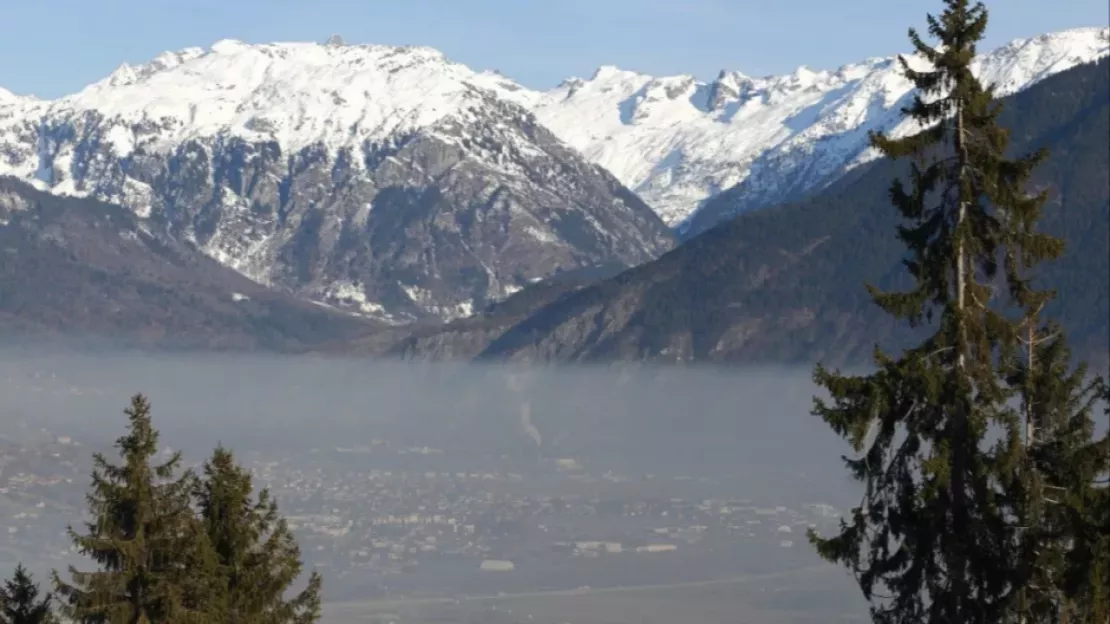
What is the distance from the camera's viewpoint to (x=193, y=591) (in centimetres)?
4078

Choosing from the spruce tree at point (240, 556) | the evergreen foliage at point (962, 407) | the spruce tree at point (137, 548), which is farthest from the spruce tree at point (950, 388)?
the spruce tree at point (137, 548)

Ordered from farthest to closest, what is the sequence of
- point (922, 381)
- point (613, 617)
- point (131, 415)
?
point (613, 617) → point (131, 415) → point (922, 381)

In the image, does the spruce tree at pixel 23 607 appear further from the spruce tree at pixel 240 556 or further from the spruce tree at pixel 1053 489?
the spruce tree at pixel 1053 489

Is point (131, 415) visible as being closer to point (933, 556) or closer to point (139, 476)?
point (139, 476)

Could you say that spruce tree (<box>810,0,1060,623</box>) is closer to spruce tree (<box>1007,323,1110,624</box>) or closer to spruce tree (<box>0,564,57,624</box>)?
spruce tree (<box>1007,323,1110,624</box>)

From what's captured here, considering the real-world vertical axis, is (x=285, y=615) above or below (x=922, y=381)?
below

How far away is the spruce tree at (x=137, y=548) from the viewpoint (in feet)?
134

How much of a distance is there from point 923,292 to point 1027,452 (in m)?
3.28

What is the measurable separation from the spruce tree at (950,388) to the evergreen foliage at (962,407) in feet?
0.11

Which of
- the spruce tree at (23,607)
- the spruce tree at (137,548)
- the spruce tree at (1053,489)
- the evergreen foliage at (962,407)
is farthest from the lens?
the spruce tree at (23,607)

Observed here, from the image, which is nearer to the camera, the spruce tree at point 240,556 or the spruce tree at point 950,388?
the spruce tree at point 950,388

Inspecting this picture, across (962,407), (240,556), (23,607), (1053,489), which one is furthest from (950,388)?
(23,607)

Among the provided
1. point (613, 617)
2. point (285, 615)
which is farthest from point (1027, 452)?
point (613, 617)

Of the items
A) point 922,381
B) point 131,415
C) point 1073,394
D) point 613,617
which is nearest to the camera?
point 922,381
